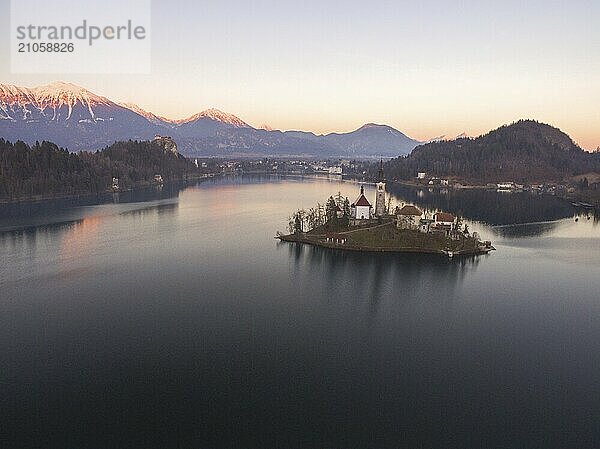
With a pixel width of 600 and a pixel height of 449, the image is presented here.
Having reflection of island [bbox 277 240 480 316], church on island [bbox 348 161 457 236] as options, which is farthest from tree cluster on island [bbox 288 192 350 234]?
reflection of island [bbox 277 240 480 316]

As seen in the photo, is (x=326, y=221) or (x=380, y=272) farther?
(x=326, y=221)

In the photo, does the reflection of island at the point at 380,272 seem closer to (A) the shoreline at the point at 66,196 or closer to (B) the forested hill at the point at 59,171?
(A) the shoreline at the point at 66,196

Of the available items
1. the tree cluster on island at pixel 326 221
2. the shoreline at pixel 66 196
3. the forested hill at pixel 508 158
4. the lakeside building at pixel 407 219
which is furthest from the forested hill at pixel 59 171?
the forested hill at pixel 508 158

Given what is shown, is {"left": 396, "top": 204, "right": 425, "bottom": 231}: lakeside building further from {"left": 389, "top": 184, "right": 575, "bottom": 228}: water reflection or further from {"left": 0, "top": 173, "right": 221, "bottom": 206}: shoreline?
{"left": 0, "top": 173, "right": 221, "bottom": 206}: shoreline

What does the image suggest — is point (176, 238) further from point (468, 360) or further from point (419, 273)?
point (468, 360)

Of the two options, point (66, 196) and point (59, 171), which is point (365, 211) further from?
point (59, 171)

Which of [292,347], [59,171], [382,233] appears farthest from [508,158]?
[292,347]

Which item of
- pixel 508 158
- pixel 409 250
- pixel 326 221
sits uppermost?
pixel 508 158
